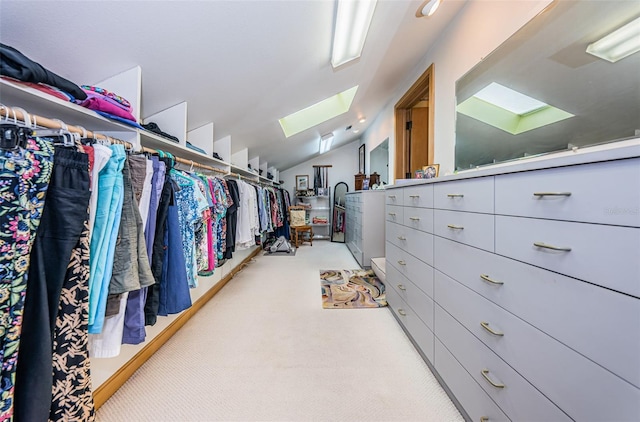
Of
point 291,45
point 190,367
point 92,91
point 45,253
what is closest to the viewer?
point 45,253

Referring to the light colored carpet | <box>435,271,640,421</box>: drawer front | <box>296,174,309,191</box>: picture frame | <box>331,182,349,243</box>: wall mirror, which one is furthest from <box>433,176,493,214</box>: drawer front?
<box>296,174,309,191</box>: picture frame

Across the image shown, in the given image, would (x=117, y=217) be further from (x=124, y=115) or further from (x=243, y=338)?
(x=243, y=338)

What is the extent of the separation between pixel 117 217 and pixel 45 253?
0.22 metres

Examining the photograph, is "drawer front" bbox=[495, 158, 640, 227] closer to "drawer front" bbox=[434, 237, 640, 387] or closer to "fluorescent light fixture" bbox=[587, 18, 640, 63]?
"drawer front" bbox=[434, 237, 640, 387]

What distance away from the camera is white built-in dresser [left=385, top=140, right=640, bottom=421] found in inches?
21.2

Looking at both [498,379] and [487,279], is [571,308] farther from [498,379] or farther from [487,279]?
[498,379]

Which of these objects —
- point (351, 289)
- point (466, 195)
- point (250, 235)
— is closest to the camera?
point (466, 195)

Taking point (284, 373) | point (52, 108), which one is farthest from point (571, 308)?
point (52, 108)

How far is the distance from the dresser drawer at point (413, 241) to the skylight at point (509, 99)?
836mm

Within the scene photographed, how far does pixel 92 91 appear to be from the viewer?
1.05 metres

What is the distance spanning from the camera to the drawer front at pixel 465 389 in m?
0.92

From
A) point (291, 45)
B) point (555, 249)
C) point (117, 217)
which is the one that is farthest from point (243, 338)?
point (291, 45)

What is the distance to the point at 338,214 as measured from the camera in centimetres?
586

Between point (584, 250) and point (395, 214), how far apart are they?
139 cm
